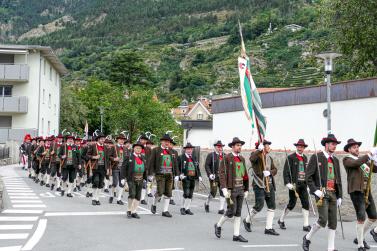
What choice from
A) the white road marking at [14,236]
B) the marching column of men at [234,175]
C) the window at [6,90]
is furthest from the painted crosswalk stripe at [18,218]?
the window at [6,90]

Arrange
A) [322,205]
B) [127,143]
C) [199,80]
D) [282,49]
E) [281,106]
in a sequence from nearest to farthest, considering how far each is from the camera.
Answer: [322,205] → [127,143] → [281,106] → [199,80] → [282,49]

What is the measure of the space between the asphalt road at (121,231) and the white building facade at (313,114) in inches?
238

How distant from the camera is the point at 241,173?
11156 mm

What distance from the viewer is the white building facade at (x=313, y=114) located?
20.1 metres

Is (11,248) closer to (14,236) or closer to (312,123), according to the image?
(14,236)

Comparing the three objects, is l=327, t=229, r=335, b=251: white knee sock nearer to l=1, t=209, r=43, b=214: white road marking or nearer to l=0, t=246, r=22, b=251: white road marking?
l=0, t=246, r=22, b=251: white road marking

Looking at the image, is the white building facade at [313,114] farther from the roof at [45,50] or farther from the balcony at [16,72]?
the balcony at [16,72]

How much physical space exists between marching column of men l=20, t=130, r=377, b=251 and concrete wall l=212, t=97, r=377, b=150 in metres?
4.06

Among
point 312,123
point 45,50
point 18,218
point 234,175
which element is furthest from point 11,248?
point 45,50

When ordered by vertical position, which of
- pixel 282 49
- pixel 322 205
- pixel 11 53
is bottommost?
pixel 322 205

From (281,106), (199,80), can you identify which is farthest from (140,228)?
(199,80)

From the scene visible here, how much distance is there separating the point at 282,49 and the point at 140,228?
171288 millimetres

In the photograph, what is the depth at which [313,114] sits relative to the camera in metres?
22.8

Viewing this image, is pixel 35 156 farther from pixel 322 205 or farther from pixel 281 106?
pixel 322 205
